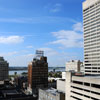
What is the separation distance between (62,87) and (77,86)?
2712 cm

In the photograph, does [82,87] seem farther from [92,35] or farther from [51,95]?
[92,35]

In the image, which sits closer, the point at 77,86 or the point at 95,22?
the point at 77,86

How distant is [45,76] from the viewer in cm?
15738

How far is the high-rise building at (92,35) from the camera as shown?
14450 centimetres

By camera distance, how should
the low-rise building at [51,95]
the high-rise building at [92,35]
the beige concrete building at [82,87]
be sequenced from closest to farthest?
the beige concrete building at [82,87] → the low-rise building at [51,95] → the high-rise building at [92,35]

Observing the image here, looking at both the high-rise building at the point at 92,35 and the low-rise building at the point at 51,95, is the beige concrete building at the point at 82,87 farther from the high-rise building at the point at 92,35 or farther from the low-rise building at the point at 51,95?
the high-rise building at the point at 92,35

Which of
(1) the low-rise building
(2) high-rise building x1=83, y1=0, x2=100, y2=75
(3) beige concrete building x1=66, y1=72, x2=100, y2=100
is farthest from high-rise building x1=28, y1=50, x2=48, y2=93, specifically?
(3) beige concrete building x1=66, y1=72, x2=100, y2=100

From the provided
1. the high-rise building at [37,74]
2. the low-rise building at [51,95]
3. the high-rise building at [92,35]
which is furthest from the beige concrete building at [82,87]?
the high-rise building at [37,74]

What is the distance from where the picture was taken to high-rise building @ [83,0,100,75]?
144 metres

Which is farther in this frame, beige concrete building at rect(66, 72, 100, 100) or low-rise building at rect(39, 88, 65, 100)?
low-rise building at rect(39, 88, 65, 100)

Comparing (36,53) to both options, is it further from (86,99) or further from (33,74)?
(86,99)

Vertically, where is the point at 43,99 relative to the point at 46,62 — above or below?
below

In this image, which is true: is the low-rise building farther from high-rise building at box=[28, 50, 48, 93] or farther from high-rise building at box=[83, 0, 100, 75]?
high-rise building at box=[83, 0, 100, 75]

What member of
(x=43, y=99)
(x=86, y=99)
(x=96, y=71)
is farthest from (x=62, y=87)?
(x=96, y=71)
